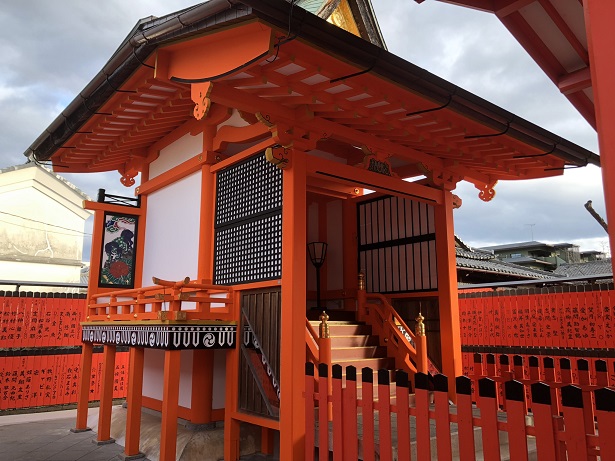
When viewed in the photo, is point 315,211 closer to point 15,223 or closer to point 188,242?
point 188,242

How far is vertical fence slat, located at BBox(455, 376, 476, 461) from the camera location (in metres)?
3.53

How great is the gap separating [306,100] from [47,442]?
608 cm

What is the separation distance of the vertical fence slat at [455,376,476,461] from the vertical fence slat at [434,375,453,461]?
9 centimetres

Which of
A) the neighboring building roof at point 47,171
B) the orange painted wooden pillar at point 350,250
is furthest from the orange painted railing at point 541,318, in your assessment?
the neighboring building roof at point 47,171

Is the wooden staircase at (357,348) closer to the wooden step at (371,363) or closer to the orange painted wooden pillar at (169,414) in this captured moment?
the wooden step at (371,363)

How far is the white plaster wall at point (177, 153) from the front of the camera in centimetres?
713

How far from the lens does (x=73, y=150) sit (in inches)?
296

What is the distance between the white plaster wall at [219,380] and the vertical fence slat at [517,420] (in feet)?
13.3

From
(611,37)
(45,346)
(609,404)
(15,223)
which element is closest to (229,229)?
(609,404)

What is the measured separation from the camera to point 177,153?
7.64 metres

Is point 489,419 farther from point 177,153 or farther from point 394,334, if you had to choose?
point 177,153

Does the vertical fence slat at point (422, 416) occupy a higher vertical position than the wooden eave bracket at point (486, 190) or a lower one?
lower

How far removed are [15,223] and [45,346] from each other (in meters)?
10.9

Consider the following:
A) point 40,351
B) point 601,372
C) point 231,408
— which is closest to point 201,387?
point 231,408
